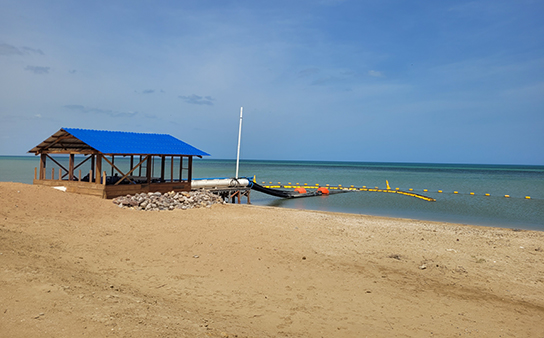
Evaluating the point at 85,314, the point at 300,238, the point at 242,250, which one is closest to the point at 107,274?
the point at 85,314

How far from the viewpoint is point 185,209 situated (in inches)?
695

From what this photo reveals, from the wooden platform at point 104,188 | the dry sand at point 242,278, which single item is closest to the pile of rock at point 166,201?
the wooden platform at point 104,188

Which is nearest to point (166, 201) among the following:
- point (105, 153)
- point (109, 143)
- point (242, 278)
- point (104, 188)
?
point (104, 188)

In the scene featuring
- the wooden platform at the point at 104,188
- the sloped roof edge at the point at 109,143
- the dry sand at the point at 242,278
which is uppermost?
the sloped roof edge at the point at 109,143

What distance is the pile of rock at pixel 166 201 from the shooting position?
53.3ft

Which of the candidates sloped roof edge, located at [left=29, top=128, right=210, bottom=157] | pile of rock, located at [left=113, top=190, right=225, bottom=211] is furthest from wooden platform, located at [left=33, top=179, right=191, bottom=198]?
sloped roof edge, located at [left=29, top=128, right=210, bottom=157]

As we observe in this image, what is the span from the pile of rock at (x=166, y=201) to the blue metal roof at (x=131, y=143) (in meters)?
2.21

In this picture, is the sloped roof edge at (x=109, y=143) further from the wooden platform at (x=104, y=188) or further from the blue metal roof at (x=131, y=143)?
the wooden platform at (x=104, y=188)

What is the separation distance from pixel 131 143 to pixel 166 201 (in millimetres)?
3871

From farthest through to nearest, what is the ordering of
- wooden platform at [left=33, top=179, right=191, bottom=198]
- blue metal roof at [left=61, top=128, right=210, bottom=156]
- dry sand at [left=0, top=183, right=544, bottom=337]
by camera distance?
blue metal roof at [left=61, top=128, right=210, bottom=156] < wooden platform at [left=33, top=179, right=191, bottom=198] < dry sand at [left=0, top=183, right=544, bottom=337]

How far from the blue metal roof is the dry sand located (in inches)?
126

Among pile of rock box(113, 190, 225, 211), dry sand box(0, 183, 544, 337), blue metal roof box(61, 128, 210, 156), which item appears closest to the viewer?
dry sand box(0, 183, 544, 337)

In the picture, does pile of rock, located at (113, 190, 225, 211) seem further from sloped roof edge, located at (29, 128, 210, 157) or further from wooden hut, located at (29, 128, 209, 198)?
sloped roof edge, located at (29, 128, 210, 157)

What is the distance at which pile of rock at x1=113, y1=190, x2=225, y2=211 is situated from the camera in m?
16.2
